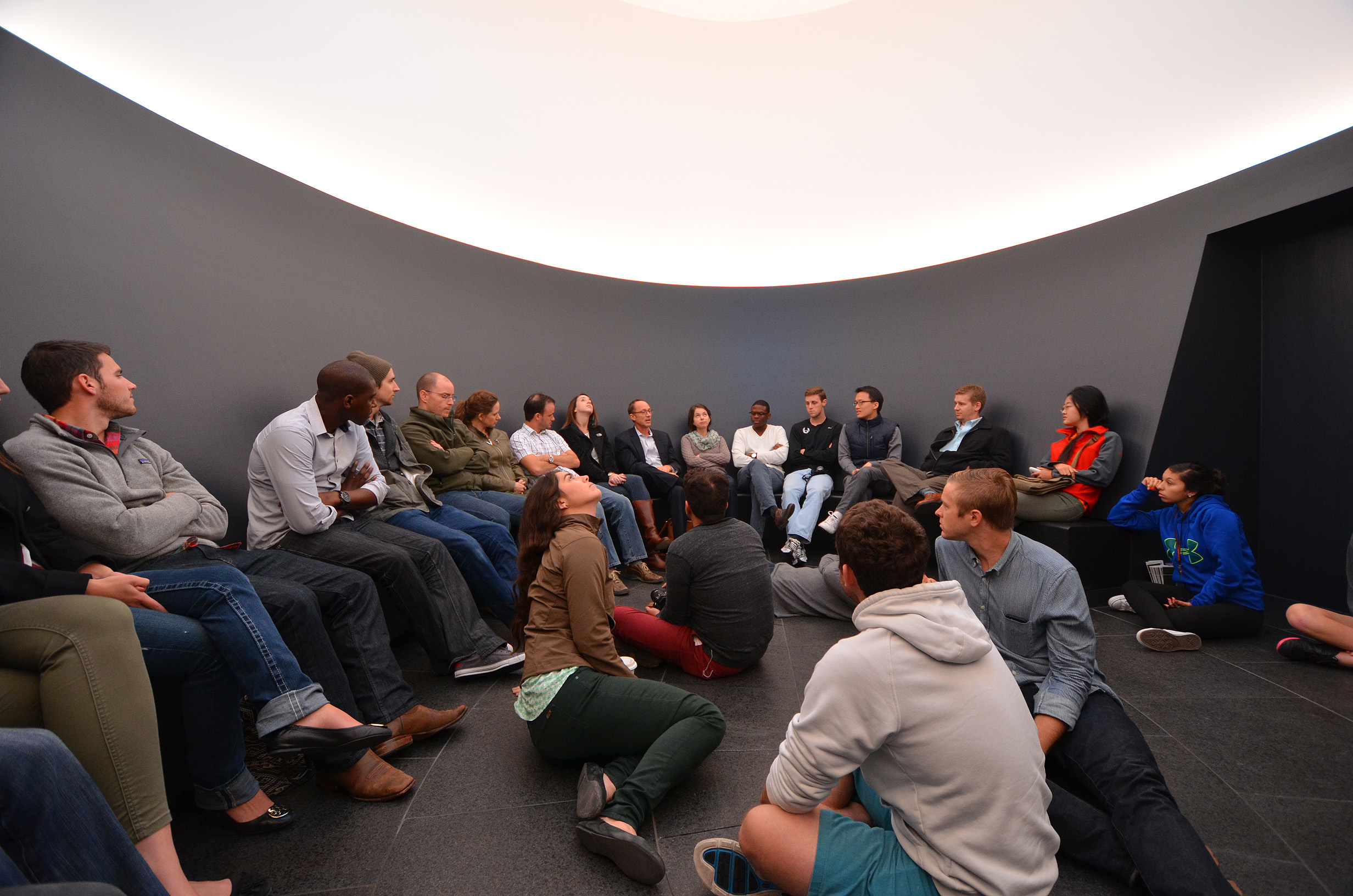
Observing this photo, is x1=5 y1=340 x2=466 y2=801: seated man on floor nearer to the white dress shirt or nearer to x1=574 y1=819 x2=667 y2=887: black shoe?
the white dress shirt

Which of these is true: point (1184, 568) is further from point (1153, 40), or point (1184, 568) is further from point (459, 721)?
point (459, 721)

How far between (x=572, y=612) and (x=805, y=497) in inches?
145

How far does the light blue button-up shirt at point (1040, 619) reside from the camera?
1.70 metres

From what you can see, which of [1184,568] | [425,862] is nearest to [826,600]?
[1184,568]

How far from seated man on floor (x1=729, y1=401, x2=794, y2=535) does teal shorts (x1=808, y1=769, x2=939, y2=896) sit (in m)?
3.87

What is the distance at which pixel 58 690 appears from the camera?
1298mm

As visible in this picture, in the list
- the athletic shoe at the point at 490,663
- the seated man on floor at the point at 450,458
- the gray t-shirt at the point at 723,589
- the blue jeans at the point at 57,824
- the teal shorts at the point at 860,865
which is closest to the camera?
the blue jeans at the point at 57,824

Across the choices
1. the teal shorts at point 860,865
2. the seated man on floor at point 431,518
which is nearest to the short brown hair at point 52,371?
the seated man on floor at point 431,518

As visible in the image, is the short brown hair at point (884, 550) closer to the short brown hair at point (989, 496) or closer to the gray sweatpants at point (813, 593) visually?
the short brown hair at point (989, 496)

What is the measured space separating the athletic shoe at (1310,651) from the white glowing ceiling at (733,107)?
2.92 metres

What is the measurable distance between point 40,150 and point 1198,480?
5806 millimetres

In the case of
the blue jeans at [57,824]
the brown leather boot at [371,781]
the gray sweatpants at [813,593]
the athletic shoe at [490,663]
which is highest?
the blue jeans at [57,824]

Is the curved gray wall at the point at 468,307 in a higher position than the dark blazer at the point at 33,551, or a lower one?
higher

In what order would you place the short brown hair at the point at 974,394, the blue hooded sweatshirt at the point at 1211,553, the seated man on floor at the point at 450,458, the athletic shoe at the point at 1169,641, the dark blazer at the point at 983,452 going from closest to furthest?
the athletic shoe at the point at 1169,641, the blue hooded sweatshirt at the point at 1211,553, the seated man on floor at the point at 450,458, the dark blazer at the point at 983,452, the short brown hair at the point at 974,394
